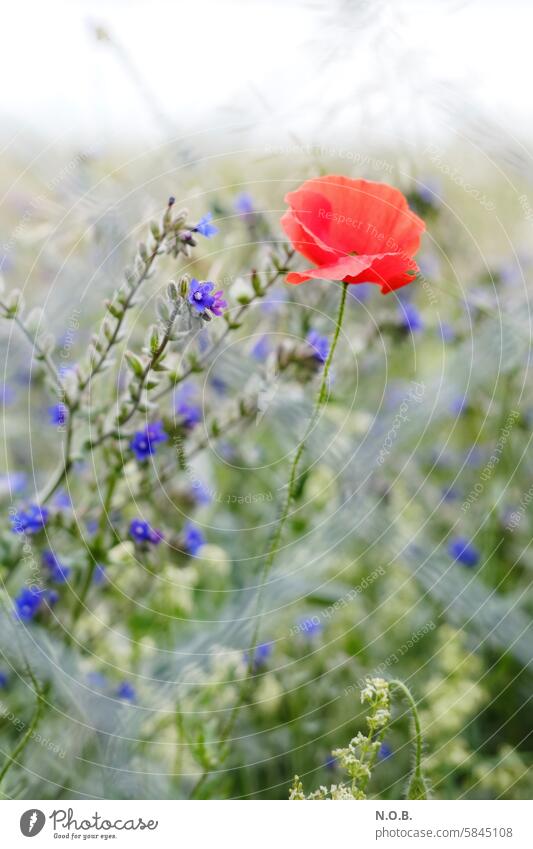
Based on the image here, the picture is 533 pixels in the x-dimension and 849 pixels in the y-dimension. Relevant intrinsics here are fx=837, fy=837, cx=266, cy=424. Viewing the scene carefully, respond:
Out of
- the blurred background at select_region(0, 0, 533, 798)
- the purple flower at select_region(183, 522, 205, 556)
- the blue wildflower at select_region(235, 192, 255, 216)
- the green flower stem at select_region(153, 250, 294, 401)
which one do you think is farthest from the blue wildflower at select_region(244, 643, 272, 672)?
the blue wildflower at select_region(235, 192, 255, 216)

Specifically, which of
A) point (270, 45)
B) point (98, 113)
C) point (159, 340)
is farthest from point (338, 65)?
point (159, 340)

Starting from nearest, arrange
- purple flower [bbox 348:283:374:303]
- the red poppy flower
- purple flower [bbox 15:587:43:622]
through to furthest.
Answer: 1. the red poppy flower
2. purple flower [bbox 15:587:43:622]
3. purple flower [bbox 348:283:374:303]

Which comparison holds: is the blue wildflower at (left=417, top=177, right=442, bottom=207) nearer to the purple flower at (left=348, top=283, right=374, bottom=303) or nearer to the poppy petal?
the purple flower at (left=348, top=283, right=374, bottom=303)

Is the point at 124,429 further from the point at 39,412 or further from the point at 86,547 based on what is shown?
the point at 39,412

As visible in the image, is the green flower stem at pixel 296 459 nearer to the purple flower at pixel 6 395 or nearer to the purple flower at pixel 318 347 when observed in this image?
the purple flower at pixel 318 347

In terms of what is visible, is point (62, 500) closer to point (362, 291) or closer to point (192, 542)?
point (192, 542)
